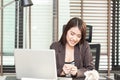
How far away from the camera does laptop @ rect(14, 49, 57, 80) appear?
1996mm

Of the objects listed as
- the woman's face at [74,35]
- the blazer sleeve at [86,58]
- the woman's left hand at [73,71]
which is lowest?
Answer: the woman's left hand at [73,71]

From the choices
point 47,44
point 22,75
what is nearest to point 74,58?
point 22,75

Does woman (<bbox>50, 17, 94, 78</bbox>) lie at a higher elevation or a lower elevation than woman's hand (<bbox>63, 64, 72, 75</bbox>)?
higher

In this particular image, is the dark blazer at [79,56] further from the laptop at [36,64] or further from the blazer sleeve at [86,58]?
the laptop at [36,64]

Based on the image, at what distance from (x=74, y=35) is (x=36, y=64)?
75 cm

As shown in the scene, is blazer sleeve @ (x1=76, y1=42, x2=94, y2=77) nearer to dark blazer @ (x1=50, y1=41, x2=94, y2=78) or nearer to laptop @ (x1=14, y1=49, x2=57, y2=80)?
dark blazer @ (x1=50, y1=41, x2=94, y2=78)

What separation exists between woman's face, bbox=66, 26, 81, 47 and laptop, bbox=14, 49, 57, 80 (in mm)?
701

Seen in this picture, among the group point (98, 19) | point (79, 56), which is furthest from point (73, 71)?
point (98, 19)

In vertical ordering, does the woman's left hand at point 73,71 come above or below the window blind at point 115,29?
below

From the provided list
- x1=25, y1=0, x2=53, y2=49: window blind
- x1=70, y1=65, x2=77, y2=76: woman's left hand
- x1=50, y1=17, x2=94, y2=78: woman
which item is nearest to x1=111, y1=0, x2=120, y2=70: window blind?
x1=25, y1=0, x2=53, y2=49: window blind

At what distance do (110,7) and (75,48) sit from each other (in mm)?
1402

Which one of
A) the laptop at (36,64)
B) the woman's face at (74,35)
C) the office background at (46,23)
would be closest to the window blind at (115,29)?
the office background at (46,23)

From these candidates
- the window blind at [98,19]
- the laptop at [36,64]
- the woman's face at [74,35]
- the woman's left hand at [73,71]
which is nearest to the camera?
the laptop at [36,64]

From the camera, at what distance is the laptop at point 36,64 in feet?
6.55
